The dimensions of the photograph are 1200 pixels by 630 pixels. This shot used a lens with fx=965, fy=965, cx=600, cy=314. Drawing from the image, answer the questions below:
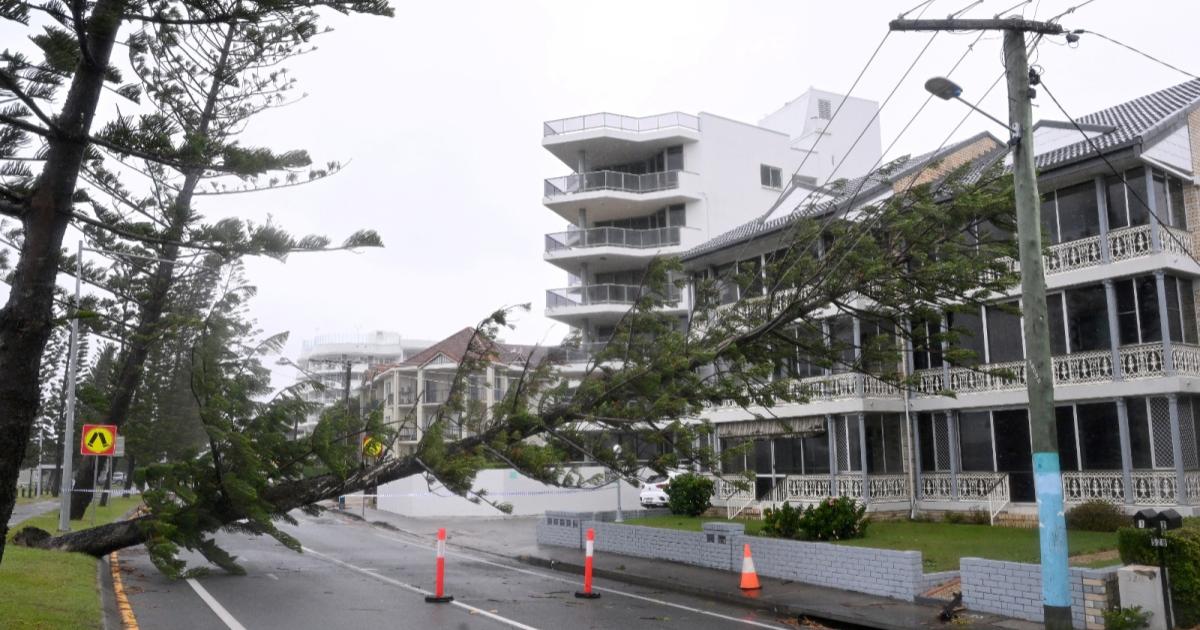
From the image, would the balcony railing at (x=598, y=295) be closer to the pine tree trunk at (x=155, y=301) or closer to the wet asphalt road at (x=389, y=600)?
the pine tree trunk at (x=155, y=301)

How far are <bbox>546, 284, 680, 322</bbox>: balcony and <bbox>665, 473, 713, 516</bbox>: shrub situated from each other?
16649 mm

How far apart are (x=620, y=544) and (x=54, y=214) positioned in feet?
48.3

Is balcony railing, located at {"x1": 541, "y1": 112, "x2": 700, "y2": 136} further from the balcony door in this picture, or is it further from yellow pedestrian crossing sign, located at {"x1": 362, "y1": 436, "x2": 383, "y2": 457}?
yellow pedestrian crossing sign, located at {"x1": 362, "y1": 436, "x2": 383, "y2": 457}

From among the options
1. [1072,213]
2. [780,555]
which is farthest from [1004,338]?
[780,555]

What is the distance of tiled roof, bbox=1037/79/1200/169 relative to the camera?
19.9 metres

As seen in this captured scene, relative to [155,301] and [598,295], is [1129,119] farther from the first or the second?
[598,295]

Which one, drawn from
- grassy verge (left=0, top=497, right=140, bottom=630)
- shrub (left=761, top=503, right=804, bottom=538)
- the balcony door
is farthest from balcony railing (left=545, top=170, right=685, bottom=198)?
grassy verge (left=0, top=497, right=140, bottom=630)

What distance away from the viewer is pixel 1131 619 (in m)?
10.4

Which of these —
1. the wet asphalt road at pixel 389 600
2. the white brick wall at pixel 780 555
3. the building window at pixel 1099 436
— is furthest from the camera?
the building window at pixel 1099 436

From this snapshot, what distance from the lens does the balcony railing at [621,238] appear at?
43156 mm

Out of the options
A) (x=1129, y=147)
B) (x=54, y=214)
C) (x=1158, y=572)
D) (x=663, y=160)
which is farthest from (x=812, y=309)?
(x=663, y=160)

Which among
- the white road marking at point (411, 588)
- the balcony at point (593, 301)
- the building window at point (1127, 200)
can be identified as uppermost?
the balcony at point (593, 301)

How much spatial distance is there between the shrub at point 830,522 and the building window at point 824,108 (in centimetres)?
3675

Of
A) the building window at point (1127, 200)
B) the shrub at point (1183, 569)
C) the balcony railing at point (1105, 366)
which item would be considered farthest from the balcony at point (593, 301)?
the shrub at point (1183, 569)
